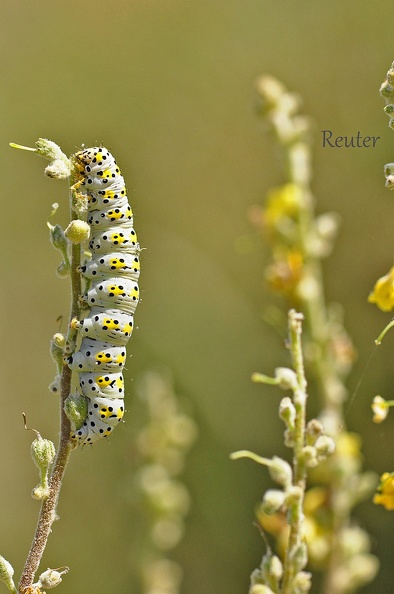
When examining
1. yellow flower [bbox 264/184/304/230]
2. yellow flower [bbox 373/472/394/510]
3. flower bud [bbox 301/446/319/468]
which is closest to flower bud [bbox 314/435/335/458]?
flower bud [bbox 301/446/319/468]

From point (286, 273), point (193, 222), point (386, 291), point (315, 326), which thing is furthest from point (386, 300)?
point (193, 222)

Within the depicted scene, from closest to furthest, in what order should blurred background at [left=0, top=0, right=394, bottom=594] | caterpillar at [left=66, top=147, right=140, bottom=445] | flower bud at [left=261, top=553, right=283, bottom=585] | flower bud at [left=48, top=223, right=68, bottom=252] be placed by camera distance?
flower bud at [left=261, top=553, right=283, bottom=585] → flower bud at [left=48, top=223, right=68, bottom=252] → caterpillar at [left=66, top=147, right=140, bottom=445] → blurred background at [left=0, top=0, right=394, bottom=594]

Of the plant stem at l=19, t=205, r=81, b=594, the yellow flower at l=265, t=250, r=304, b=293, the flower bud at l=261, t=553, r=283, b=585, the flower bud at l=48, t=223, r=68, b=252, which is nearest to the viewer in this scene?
the plant stem at l=19, t=205, r=81, b=594

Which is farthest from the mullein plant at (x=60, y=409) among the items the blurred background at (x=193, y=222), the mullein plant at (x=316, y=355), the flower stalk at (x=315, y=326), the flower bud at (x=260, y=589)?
the blurred background at (x=193, y=222)

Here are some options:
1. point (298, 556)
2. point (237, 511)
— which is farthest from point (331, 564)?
point (237, 511)

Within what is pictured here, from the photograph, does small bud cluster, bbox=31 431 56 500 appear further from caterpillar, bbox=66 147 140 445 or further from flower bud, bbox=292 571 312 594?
flower bud, bbox=292 571 312 594

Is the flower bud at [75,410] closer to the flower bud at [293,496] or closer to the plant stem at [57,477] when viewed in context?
the plant stem at [57,477]
